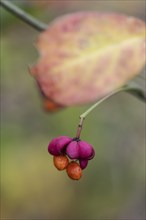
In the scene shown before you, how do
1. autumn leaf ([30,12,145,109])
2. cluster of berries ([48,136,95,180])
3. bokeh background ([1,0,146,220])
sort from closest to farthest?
1. autumn leaf ([30,12,145,109])
2. cluster of berries ([48,136,95,180])
3. bokeh background ([1,0,146,220])

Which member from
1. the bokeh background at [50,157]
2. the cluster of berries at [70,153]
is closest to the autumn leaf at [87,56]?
the cluster of berries at [70,153]

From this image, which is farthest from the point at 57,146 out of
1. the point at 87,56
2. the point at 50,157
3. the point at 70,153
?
the point at 50,157

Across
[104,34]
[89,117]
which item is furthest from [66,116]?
[104,34]

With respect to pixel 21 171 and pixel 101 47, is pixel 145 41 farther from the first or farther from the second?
pixel 21 171

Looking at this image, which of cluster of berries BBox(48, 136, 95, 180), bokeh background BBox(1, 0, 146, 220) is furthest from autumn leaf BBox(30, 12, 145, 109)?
bokeh background BBox(1, 0, 146, 220)

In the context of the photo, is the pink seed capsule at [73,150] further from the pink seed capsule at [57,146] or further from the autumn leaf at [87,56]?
the autumn leaf at [87,56]

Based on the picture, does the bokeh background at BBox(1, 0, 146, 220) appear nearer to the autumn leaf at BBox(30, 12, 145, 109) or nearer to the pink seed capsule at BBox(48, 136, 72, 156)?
the pink seed capsule at BBox(48, 136, 72, 156)
